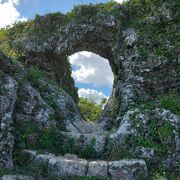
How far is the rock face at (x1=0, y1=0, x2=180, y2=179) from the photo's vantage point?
1366cm

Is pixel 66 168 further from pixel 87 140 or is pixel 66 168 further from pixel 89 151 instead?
pixel 87 140

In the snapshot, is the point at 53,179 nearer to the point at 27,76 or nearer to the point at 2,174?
the point at 2,174

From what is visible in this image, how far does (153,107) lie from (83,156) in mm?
3675

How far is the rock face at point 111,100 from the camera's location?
1366 centimetres

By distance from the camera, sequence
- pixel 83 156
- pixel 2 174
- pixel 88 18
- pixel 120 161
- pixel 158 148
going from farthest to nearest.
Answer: pixel 88 18 < pixel 83 156 < pixel 158 148 < pixel 120 161 < pixel 2 174

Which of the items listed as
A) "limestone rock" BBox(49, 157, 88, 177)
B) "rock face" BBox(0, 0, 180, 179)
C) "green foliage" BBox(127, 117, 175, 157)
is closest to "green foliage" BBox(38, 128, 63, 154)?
"rock face" BBox(0, 0, 180, 179)

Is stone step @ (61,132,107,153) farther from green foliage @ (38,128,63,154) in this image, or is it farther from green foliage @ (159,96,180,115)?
green foliage @ (159,96,180,115)

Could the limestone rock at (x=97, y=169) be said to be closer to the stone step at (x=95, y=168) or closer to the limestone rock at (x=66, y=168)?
the stone step at (x=95, y=168)

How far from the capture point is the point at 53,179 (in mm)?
12258

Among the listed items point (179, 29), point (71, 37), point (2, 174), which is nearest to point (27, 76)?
point (71, 37)

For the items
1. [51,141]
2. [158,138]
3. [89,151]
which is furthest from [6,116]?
[158,138]

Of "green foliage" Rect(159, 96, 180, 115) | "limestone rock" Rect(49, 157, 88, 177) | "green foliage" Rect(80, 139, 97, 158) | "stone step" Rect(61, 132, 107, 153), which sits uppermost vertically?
"green foliage" Rect(159, 96, 180, 115)

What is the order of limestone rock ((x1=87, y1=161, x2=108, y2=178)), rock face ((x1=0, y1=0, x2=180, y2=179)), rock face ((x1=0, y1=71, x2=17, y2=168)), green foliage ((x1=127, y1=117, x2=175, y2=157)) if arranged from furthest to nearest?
1. green foliage ((x1=127, y1=117, x2=175, y2=157))
2. rock face ((x1=0, y1=0, x2=180, y2=179))
3. rock face ((x1=0, y1=71, x2=17, y2=168))
4. limestone rock ((x1=87, y1=161, x2=108, y2=178))

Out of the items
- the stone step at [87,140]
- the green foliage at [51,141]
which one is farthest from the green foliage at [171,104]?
the green foliage at [51,141]
